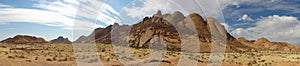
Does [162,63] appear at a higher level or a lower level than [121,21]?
lower

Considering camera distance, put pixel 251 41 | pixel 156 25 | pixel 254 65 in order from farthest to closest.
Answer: pixel 251 41
pixel 156 25
pixel 254 65

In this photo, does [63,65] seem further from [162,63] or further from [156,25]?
[156,25]

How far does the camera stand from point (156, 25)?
334 feet

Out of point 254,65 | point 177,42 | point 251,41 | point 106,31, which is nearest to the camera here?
point 254,65

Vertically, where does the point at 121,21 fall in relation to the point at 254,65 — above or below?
above

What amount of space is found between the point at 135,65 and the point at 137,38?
7472 centimetres

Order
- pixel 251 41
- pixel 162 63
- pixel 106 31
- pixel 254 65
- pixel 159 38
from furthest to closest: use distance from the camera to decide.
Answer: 1. pixel 251 41
2. pixel 106 31
3. pixel 159 38
4. pixel 254 65
5. pixel 162 63

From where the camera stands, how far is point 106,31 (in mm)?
127625

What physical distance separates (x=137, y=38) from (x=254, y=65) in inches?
2300

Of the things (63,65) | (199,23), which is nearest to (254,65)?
(63,65)

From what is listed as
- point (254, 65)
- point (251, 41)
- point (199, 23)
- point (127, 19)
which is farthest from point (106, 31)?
point (127, 19)

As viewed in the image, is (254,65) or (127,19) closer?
(127,19)

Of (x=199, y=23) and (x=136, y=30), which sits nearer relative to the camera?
(x=136, y=30)

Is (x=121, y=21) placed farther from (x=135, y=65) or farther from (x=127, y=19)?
(x=135, y=65)
